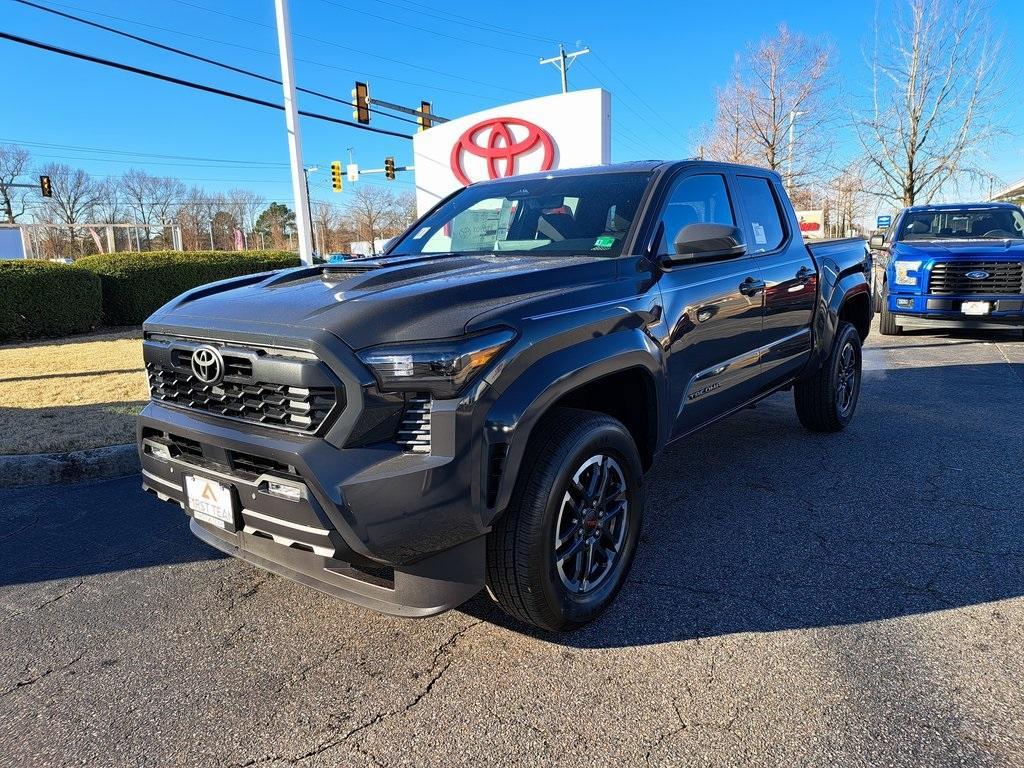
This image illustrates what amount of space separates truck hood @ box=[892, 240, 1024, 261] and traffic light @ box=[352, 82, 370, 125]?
1356 centimetres

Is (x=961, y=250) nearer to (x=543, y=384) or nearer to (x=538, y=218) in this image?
(x=538, y=218)

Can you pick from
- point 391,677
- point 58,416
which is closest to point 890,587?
point 391,677

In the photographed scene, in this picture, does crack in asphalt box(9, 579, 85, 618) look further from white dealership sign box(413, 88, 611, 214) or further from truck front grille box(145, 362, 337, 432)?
white dealership sign box(413, 88, 611, 214)

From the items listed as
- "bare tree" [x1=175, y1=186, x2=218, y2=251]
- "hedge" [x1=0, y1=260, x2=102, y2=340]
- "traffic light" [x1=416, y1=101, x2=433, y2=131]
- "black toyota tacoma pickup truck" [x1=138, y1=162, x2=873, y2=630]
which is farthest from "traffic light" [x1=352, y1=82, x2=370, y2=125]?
"bare tree" [x1=175, y1=186, x2=218, y2=251]

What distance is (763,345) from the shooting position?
412 centimetres

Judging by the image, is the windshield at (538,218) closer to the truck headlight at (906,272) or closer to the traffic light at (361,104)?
the truck headlight at (906,272)

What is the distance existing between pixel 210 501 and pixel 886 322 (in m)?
11.1

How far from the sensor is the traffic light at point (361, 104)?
61.0 ft

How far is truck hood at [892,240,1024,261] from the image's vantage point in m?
9.28

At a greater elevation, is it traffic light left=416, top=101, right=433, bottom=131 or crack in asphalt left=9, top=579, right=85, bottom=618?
traffic light left=416, top=101, right=433, bottom=131

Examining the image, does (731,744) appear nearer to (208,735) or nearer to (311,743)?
(311,743)

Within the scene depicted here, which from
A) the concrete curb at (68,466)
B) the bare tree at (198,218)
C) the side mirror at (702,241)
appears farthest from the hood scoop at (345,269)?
the bare tree at (198,218)

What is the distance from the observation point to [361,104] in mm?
18578

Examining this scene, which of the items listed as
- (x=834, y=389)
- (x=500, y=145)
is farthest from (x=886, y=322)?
(x=500, y=145)
